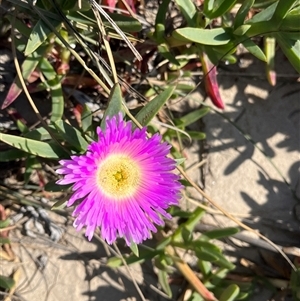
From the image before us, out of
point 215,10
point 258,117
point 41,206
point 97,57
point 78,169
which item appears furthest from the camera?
point 258,117

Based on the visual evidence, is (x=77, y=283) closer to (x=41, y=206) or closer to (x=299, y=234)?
(x=41, y=206)

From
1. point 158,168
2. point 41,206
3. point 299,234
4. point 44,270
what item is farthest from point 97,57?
point 299,234

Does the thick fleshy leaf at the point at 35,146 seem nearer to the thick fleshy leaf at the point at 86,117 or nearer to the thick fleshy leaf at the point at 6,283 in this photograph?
the thick fleshy leaf at the point at 86,117

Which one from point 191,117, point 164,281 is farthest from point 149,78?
point 164,281

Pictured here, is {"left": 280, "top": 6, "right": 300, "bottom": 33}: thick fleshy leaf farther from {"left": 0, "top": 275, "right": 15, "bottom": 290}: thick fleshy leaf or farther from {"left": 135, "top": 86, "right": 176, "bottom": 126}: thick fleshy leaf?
{"left": 0, "top": 275, "right": 15, "bottom": 290}: thick fleshy leaf

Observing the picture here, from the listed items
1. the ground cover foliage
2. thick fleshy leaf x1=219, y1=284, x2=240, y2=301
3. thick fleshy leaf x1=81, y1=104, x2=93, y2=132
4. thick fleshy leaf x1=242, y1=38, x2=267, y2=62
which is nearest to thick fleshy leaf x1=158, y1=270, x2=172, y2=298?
the ground cover foliage

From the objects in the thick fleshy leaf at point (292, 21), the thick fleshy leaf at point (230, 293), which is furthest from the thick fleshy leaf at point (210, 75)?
the thick fleshy leaf at point (230, 293)
